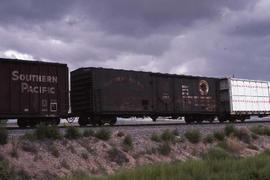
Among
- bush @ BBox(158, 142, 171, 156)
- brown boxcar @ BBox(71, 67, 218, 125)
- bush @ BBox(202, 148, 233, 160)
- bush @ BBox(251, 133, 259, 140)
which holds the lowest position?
bush @ BBox(202, 148, 233, 160)

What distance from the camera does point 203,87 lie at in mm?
33562

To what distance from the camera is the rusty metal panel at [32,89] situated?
72.0 ft

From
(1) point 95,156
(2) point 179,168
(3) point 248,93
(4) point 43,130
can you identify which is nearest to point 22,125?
(4) point 43,130

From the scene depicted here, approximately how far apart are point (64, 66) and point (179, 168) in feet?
41.1

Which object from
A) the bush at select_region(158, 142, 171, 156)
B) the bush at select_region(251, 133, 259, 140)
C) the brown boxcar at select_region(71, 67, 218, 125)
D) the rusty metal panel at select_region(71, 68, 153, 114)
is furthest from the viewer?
the brown boxcar at select_region(71, 67, 218, 125)

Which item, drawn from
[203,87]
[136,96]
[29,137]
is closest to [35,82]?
[29,137]

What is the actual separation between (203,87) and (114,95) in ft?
29.6

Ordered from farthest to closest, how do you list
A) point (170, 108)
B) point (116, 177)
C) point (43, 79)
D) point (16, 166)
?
point (170, 108)
point (43, 79)
point (16, 166)
point (116, 177)

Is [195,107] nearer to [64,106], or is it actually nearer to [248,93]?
[248,93]

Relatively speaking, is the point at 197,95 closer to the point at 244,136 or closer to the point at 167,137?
the point at 244,136

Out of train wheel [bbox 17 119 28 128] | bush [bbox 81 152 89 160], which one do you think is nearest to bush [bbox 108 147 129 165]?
bush [bbox 81 152 89 160]

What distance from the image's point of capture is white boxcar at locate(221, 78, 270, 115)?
3500 centimetres

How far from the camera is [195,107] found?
32.0 m

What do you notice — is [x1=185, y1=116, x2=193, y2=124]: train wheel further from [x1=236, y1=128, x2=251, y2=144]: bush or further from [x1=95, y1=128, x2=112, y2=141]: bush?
[x1=95, y1=128, x2=112, y2=141]: bush
